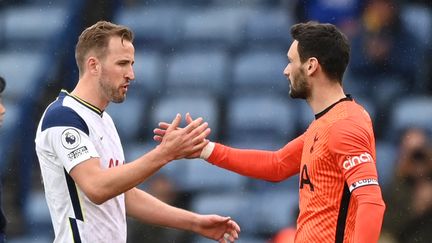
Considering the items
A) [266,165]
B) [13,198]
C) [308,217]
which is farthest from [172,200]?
[308,217]

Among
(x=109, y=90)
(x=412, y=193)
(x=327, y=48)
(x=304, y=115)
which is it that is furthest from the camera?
(x=304, y=115)

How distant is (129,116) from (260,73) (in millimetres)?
972

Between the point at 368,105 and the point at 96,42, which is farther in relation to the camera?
the point at 368,105

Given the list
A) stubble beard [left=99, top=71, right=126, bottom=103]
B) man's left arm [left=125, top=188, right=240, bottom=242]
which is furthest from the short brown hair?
man's left arm [left=125, top=188, right=240, bottom=242]

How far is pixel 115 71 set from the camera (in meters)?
4.59

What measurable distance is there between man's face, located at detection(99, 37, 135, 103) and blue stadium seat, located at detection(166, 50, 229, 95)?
2.91m

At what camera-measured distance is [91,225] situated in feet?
14.5

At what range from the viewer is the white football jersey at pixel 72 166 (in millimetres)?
4348

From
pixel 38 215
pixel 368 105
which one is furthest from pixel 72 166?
pixel 368 105

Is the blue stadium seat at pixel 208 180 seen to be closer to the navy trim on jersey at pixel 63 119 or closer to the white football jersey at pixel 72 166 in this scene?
the white football jersey at pixel 72 166

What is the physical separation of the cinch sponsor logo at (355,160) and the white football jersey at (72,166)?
102 cm

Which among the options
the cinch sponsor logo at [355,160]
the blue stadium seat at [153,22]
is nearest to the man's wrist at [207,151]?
the cinch sponsor logo at [355,160]

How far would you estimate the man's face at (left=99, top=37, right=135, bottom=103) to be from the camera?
4578 millimetres

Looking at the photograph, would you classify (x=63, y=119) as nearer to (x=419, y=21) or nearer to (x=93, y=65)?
(x=93, y=65)
